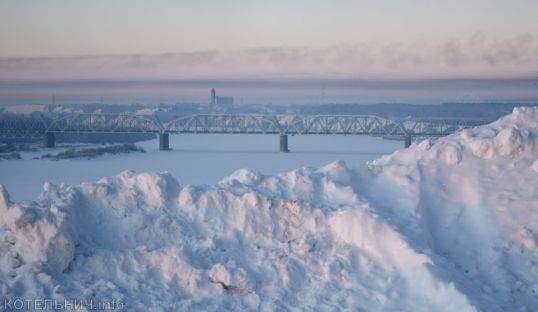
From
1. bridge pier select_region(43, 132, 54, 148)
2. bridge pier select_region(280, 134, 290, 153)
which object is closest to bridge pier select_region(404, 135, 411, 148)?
bridge pier select_region(280, 134, 290, 153)

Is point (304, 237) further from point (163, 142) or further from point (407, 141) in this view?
point (407, 141)

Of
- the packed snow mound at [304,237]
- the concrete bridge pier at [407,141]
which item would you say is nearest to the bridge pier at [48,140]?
the concrete bridge pier at [407,141]

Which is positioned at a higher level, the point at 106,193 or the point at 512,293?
the point at 106,193

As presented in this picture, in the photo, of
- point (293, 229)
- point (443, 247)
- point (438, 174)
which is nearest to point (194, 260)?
point (293, 229)

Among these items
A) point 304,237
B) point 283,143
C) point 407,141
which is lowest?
point 407,141

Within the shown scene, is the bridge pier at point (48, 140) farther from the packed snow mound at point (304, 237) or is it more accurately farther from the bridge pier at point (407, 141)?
the packed snow mound at point (304, 237)

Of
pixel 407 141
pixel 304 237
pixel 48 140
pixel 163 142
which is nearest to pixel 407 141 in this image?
pixel 407 141

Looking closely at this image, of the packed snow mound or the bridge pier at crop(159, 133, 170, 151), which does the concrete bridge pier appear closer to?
the bridge pier at crop(159, 133, 170, 151)

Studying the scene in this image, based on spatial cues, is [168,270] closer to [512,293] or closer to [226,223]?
[226,223]
